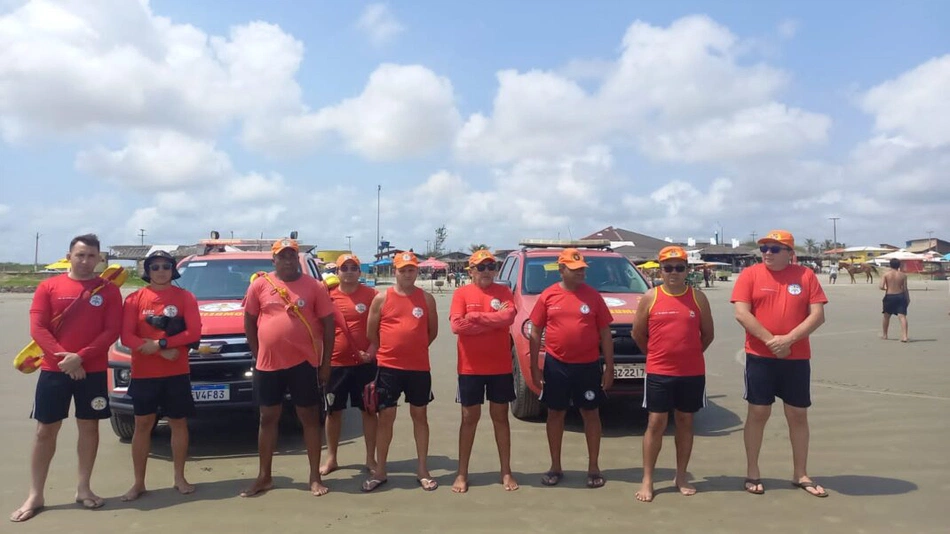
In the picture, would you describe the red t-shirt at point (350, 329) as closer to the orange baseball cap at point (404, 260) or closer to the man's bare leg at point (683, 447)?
the orange baseball cap at point (404, 260)

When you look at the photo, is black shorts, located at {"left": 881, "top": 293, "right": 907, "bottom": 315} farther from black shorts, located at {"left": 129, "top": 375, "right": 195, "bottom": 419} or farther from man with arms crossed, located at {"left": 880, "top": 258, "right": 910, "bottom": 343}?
black shorts, located at {"left": 129, "top": 375, "right": 195, "bottom": 419}

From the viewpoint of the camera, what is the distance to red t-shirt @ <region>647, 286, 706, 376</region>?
5055mm

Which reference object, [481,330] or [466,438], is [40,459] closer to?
[466,438]

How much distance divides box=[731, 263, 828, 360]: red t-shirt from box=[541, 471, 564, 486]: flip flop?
1714 millimetres

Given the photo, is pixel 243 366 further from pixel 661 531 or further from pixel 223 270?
pixel 661 531

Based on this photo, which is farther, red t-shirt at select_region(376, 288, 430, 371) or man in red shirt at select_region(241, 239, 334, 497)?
red t-shirt at select_region(376, 288, 430, 371)

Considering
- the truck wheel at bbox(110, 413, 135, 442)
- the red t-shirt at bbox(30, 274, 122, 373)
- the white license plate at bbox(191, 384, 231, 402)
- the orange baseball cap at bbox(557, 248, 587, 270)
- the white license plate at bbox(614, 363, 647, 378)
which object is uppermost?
the orange baseball cap at bbox(557, 248, 587, 270)

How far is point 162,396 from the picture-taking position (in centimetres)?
514

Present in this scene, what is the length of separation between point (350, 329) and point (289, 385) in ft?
2.41

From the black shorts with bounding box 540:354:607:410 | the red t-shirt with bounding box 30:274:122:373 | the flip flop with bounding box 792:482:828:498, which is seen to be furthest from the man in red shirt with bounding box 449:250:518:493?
the red t-shirt with bounding box 30:274:122:373

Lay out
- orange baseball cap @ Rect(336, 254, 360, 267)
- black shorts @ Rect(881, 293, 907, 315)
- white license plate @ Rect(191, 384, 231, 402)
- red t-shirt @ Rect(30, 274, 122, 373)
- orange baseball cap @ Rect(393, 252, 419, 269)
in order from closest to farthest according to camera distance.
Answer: red t-shirt @ Rect(30, 274, 122, 373) → orange baseball cap @ Rect(393, 252, 419, 269) → orange baseball cap @ Rect(336, 254, 360, 267) → white license plate @ Rect(191, 384, 231, 402) → black shorts @ Rect(881, 293, 907, 315)

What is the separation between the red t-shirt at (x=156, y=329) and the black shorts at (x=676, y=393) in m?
3.37

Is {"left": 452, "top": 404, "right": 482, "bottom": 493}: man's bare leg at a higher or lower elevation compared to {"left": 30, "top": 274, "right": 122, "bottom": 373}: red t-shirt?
lower

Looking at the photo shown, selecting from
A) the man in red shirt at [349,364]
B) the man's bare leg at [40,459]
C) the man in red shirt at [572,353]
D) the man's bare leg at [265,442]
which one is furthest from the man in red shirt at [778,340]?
the man's bare leg at [40,459]
